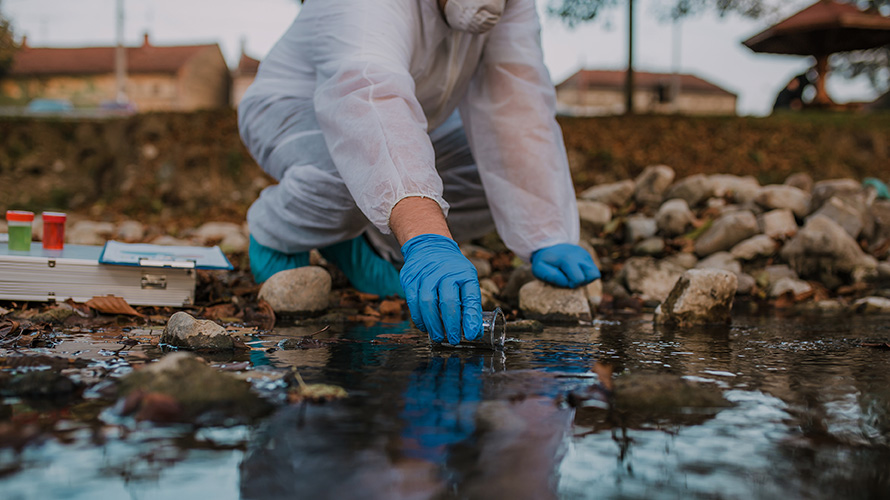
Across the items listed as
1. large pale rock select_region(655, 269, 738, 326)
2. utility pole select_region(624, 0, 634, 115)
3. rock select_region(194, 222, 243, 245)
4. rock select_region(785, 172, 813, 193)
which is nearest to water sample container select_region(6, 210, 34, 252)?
large pale rock select_region(655, 269, 738, 326)

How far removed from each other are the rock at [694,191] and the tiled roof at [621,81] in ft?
118

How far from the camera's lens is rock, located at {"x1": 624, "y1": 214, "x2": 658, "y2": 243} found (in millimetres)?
4539

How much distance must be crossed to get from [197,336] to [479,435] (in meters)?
0.98

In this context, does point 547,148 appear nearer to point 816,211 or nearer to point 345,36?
point 345,36

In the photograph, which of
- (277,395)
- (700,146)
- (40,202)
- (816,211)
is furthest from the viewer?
(40,202)

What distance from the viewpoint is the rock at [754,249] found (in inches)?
157

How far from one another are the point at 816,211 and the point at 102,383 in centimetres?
433

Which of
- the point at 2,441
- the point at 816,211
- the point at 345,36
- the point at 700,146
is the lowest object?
the point at 2,441

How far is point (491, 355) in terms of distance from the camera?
1.83 metres

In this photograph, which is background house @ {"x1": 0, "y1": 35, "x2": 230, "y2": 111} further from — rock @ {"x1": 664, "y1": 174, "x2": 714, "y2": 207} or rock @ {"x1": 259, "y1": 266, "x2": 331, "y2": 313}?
rock @ {"x1": 259, "y1": 266, "x2": 331, "y2": 313}

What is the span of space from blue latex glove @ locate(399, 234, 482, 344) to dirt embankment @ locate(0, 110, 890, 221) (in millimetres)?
4911

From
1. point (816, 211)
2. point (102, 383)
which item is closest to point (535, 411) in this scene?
point (102, 383)

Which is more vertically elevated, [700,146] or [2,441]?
[700,146]

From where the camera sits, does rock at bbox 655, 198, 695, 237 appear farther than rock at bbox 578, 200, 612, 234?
No
